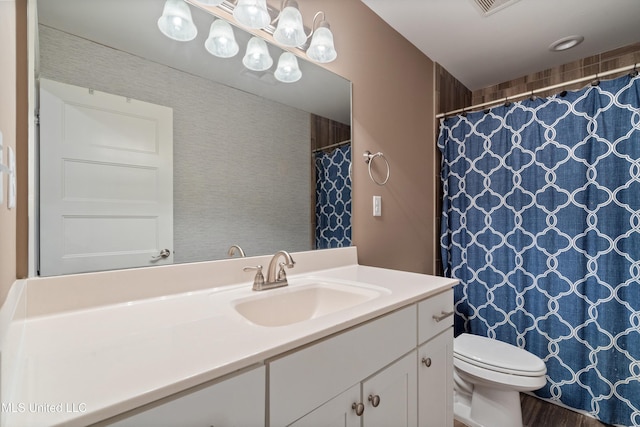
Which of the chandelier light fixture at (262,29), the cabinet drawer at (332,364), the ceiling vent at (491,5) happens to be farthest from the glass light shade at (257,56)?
the ceiling vent at (491,5)

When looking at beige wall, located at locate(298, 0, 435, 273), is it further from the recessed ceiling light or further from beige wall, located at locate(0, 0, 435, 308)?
the recessed ceiling light

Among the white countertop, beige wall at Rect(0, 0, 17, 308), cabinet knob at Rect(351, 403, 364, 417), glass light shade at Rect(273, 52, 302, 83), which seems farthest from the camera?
glass light shade at Rect(273, 52, 302, 83)

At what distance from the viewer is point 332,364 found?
0.71 meters

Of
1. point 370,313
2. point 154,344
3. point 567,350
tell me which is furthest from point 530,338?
point 154,344

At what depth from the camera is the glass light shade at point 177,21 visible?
1.00 meters

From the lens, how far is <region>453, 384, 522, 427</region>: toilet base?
1457mm

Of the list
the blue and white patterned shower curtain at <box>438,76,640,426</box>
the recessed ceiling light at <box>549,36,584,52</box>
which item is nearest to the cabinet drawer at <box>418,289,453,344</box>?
the blue and white patterned shower curtain at <box>438,76,640,426</box>

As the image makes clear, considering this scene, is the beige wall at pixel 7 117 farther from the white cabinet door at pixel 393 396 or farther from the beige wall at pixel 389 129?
the beige wall at pixel 389 129

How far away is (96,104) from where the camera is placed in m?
0.85

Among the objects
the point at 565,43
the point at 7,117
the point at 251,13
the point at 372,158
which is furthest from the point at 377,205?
the point at 565,43

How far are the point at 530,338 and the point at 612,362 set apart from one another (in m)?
0.36

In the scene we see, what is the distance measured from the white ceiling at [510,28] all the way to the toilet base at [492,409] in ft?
6.76

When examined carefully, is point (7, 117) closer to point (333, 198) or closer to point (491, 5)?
point (333, 198)

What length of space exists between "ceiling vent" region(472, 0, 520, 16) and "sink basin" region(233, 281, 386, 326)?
166 cm
